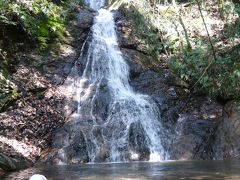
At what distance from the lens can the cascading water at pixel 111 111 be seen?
1045 cm

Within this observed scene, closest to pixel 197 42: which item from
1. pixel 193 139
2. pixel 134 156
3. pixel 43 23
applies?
pixel 193 139

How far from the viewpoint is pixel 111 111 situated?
470 inches

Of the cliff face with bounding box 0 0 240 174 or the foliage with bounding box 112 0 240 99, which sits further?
the foliage with bounding box 112 0 240 99

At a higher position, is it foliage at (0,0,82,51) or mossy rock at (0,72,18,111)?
foliage at (0,0,82,51)

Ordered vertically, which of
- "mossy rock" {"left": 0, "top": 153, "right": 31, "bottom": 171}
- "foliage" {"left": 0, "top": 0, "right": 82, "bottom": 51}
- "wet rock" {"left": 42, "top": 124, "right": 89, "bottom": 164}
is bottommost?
"mossy rock" {"left": 0, "top": 153, "right": 31, "bottom": 171}

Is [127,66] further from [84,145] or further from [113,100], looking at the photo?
[84,145]

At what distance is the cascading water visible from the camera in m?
10.4

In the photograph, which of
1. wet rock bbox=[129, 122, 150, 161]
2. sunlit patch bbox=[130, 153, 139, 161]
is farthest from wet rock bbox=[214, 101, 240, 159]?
sunlit patch bbox=[130, 153, 139, 161]

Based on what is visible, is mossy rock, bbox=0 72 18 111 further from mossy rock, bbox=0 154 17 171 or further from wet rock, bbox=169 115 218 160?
wet rock, bbox=169 115 218 160

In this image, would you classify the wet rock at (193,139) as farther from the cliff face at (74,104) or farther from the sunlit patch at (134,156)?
the sunlit patch at (134,156)

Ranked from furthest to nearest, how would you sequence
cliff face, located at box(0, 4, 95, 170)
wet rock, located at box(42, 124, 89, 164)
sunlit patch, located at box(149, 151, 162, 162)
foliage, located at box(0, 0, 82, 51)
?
foliage, located at box(0, 0, 82, 51) < sunlit patch, located at box(149, 151, 162, 162) < cliff face, located at box(0, 4, 95, 170) < wet rock, located at box(42, 124, 89, 164)

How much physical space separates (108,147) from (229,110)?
15.2 feet

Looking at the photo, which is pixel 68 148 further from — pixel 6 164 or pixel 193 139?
pixel 193 139

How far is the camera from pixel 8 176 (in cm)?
675
